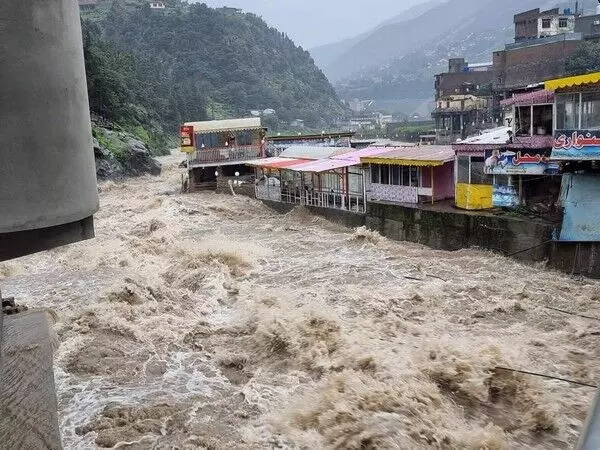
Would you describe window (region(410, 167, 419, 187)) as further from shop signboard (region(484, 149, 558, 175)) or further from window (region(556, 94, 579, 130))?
window (region(556, 94, 579, 130))

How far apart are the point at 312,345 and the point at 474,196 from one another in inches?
373

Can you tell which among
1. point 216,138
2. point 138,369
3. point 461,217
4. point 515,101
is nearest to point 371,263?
point 461,217

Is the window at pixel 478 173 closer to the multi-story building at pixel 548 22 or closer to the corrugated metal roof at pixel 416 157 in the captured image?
the corrugated metal roof at pixel 416 157

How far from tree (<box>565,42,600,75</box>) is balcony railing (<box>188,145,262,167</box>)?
20.3 meters

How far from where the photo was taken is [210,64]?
92.4 m

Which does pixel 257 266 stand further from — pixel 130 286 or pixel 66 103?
pixel 66 103

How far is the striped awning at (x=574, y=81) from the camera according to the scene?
45.0ft

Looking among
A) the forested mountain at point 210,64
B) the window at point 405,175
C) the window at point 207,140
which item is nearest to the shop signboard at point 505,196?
the window at point 405,175

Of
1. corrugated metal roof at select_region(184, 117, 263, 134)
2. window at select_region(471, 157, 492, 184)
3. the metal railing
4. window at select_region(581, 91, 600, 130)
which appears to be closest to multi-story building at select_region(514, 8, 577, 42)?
corrugated metal roof at select_region(184, 117, 263, 134)

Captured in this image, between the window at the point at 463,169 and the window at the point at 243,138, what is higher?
the window at the point at 243,138

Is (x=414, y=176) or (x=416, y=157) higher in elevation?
(x=416, y=157)

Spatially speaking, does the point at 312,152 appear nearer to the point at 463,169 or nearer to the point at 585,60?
the point at 463,169

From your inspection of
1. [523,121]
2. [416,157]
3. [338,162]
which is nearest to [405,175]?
[416,157]

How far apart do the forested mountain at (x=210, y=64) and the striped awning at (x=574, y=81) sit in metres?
53.9
